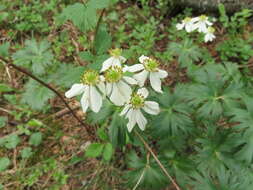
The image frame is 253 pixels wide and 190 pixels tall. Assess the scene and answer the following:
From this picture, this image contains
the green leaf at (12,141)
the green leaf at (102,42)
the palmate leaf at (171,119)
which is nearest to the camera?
the green leaf at (102,42)

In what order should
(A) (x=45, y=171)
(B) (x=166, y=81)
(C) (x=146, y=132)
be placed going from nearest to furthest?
(C) (x=146, y=132) → (A) (x=45, y=171) → (B) (x=166, y=81)

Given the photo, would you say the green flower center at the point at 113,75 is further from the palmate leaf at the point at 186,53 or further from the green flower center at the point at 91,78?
the palmate leaf at the point at 186,53

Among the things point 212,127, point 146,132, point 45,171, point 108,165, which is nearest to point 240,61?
point 212,127

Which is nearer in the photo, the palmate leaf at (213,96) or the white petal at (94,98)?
the white petal at (94,98)

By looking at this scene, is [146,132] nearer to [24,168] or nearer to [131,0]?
[24,168]

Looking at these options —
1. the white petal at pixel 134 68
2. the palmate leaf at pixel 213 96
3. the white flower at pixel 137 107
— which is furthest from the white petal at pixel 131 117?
the palmate leaf at pixel 213 96

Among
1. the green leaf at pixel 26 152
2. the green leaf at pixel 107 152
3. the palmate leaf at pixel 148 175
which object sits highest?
the green leaf at pixel 26 152

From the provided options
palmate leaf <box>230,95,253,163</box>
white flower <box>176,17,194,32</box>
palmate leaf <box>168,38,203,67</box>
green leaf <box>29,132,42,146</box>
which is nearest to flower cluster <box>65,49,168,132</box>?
palmate leaf <box>230,95,253,163</box>
